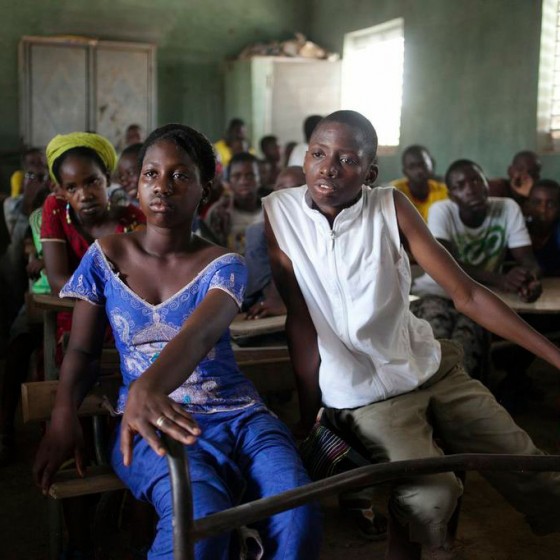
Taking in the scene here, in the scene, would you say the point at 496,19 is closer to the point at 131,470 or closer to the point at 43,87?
the point at 43,87

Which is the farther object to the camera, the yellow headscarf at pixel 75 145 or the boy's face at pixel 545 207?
the boy's face at pixel 545 207

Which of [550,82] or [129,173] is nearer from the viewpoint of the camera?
[129,173]

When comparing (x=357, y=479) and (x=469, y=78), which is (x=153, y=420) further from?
(x=469, y=78)

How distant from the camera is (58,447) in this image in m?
1.81

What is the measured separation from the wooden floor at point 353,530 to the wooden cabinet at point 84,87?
7870 millimetres

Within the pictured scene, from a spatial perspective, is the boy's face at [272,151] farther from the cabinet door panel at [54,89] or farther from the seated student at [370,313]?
the seated student at [370,313]

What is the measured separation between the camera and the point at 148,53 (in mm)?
10828

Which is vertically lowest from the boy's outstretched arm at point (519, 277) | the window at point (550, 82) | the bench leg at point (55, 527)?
the bench leg at point (55, 527)

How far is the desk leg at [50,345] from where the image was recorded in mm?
2572

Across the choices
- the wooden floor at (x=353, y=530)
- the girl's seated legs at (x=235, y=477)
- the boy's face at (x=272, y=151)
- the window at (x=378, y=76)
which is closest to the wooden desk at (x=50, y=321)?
the wooden floor at (x=353, y=530)

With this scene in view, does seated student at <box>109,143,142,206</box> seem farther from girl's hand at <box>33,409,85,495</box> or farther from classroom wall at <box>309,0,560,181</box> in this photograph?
classroom wall at <box>309,0,560,181</box>

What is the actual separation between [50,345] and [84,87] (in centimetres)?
867

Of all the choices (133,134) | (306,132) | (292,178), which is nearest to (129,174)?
(292,178)

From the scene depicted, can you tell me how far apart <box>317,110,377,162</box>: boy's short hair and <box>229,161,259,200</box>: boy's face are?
9.08 feet
